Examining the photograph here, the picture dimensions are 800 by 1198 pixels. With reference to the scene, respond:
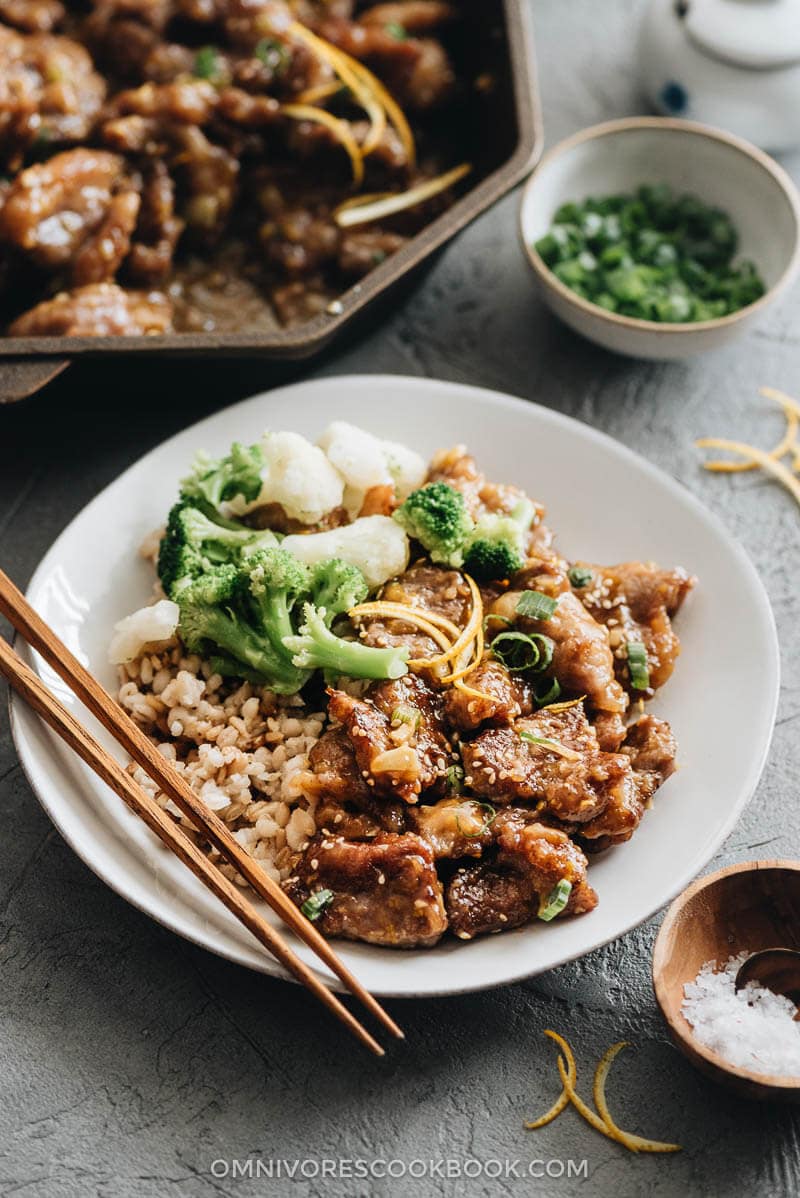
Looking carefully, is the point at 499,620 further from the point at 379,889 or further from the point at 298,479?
the point at 379,889

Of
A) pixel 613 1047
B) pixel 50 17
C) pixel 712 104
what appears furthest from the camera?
pixel 712 104

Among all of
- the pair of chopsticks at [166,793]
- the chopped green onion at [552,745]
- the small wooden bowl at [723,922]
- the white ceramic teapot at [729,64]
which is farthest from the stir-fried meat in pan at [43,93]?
the small wooden bowl at [723,922]

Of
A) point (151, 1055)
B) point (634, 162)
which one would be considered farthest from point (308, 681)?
point (634, 162)

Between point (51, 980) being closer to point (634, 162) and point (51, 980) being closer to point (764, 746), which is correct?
point (764, 746)

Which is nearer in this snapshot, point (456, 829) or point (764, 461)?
point (456, 829)

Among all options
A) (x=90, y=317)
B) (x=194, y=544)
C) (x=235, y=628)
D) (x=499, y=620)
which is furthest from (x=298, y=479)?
(x=90, y=317)
